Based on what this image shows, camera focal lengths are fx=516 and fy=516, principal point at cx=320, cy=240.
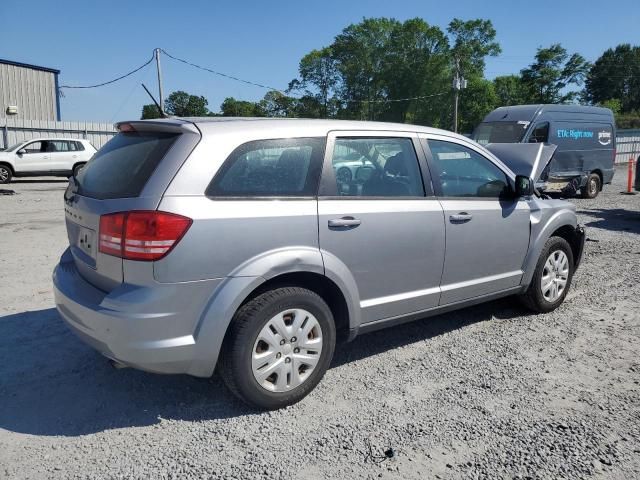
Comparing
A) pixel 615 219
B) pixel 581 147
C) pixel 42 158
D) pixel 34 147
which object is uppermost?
pixel 34 147

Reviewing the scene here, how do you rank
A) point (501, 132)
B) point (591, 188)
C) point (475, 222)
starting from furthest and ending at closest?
point (591, 188) → point (501, 132) → point (475, 222)

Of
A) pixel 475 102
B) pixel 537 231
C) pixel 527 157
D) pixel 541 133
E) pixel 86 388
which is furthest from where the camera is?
pixel 475 102

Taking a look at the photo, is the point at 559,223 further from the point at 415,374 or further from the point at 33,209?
the point at 33,209

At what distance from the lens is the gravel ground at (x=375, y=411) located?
2.61 m

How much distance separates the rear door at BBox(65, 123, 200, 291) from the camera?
2.77 metres

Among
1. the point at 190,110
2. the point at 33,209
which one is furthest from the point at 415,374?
the point at 190,110

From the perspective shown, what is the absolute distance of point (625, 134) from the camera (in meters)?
32.9

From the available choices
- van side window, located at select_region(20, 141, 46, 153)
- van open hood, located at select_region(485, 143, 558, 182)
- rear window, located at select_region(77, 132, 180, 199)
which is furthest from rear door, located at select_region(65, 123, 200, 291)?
van side window, located at select_region(20, 141, 46, 153)

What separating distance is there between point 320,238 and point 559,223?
2765 millimetres

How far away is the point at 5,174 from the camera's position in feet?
59.2

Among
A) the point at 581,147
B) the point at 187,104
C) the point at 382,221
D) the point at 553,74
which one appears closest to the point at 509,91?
the point at 553,74

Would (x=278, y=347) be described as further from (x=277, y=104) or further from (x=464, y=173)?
(x=277, y=104)

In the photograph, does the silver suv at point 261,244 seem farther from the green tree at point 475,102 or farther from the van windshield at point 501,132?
the green tree at point 475,102

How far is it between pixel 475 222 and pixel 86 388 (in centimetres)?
301
